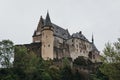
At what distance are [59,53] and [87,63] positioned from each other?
898 centimetres

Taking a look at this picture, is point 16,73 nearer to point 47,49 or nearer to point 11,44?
point 11,44

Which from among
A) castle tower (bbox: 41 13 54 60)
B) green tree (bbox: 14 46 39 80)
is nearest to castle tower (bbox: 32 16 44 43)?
castle tower (bbox: 41 13 54 60)

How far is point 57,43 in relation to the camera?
11450 cm

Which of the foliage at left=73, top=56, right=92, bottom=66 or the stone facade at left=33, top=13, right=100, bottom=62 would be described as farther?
the stone facade at left=33, top=13, right=100, bottom=62

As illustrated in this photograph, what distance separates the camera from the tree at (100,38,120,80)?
41125 millimetres

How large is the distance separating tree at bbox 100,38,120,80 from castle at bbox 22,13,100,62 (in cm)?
6364

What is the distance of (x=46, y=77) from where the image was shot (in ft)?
281

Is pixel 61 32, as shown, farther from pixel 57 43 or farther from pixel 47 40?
pixel 47 40

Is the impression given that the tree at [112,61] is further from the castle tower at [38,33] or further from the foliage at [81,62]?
the castle tower at [38,33]

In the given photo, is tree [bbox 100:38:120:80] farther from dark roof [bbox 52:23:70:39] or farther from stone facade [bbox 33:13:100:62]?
dark roof [bbox 52:23:70:39]

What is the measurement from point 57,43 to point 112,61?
2877 inches

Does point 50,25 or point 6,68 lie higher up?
point 50,25

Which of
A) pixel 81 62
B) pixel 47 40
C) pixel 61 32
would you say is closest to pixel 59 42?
pixel 61 32

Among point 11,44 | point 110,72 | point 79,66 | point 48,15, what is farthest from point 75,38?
point 110,72
